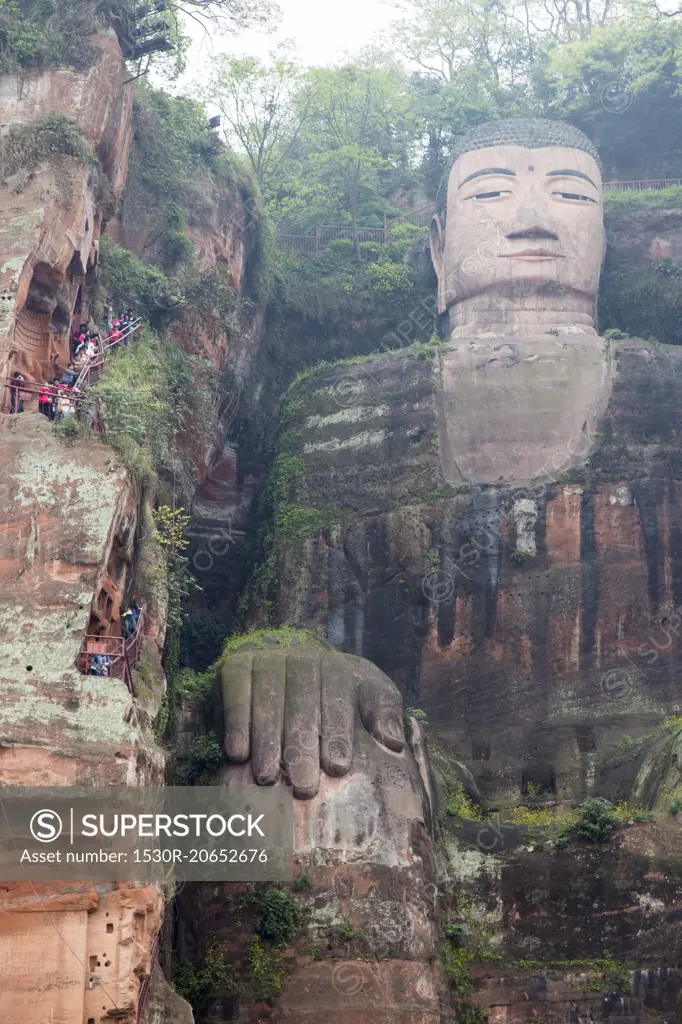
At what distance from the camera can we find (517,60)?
3944 centimetres

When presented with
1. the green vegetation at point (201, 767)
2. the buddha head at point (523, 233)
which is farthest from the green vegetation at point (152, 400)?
the buddha head at point (523, 233)

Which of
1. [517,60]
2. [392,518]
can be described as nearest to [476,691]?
[392,518]

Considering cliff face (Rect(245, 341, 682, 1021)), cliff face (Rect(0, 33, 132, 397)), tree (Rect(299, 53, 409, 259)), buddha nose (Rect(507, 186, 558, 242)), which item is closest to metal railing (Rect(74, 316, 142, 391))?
cliff face (Rect(0, 33, 132, 397))

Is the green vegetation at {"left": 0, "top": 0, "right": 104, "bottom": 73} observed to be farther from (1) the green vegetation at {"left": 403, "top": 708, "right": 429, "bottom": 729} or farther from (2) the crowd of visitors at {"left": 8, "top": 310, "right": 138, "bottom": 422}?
(1) the green vegetation at {"left": 403, "top": 708, "right": 429, "bottom": 729}

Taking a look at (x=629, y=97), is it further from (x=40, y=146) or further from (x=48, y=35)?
(x=40, y=146)

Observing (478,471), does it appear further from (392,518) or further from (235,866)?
(235,866)

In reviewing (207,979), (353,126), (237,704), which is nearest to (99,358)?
(237,704)

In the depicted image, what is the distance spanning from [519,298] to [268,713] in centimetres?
1087

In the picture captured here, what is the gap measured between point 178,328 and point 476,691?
25.9 ft

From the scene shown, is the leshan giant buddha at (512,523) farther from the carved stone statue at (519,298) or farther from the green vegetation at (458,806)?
the green vegetation at (458,806)

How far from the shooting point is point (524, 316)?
29.6 meters

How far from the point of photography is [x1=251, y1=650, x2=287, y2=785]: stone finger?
21484 mm

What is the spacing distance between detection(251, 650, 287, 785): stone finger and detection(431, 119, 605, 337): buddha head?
9295mm

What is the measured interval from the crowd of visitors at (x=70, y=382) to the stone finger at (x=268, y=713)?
4.29m
